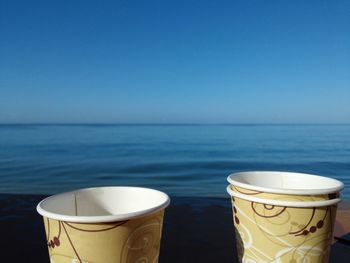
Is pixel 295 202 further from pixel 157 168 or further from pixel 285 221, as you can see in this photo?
pixel 157 168

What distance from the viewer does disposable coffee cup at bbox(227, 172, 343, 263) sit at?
73 cm

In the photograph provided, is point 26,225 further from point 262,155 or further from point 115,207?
point 262,155

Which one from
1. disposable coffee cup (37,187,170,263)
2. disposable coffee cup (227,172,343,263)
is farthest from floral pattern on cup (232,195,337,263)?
disposable coffee cup (37,187,170,263)

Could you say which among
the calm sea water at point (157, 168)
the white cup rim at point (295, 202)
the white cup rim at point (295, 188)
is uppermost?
the white cup rim at point (295, 188)

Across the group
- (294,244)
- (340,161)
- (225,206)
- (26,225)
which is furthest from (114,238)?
(340,161)

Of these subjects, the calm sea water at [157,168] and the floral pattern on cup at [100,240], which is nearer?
the floral pattern on cup at [100,240]

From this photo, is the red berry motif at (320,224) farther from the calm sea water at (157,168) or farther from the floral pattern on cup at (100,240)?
the calm sea water at (157,168)

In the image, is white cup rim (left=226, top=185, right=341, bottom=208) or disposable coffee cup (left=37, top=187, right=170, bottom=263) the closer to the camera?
disposable coffee cup (left=37, top=187, right=170, bottom=263)

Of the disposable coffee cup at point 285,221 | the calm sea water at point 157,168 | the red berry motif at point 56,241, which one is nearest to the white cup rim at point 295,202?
the disposable coffee cup at point 285,221

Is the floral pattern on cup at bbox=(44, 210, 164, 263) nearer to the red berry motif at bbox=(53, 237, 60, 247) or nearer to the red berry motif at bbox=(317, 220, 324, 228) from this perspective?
the red berry motif at bbox=(53, 237, 60, 247)

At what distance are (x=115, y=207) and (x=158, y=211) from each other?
0.91 ft

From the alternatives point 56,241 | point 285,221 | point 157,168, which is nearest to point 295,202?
point 285,221

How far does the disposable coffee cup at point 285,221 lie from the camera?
0.73m

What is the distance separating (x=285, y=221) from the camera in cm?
74
